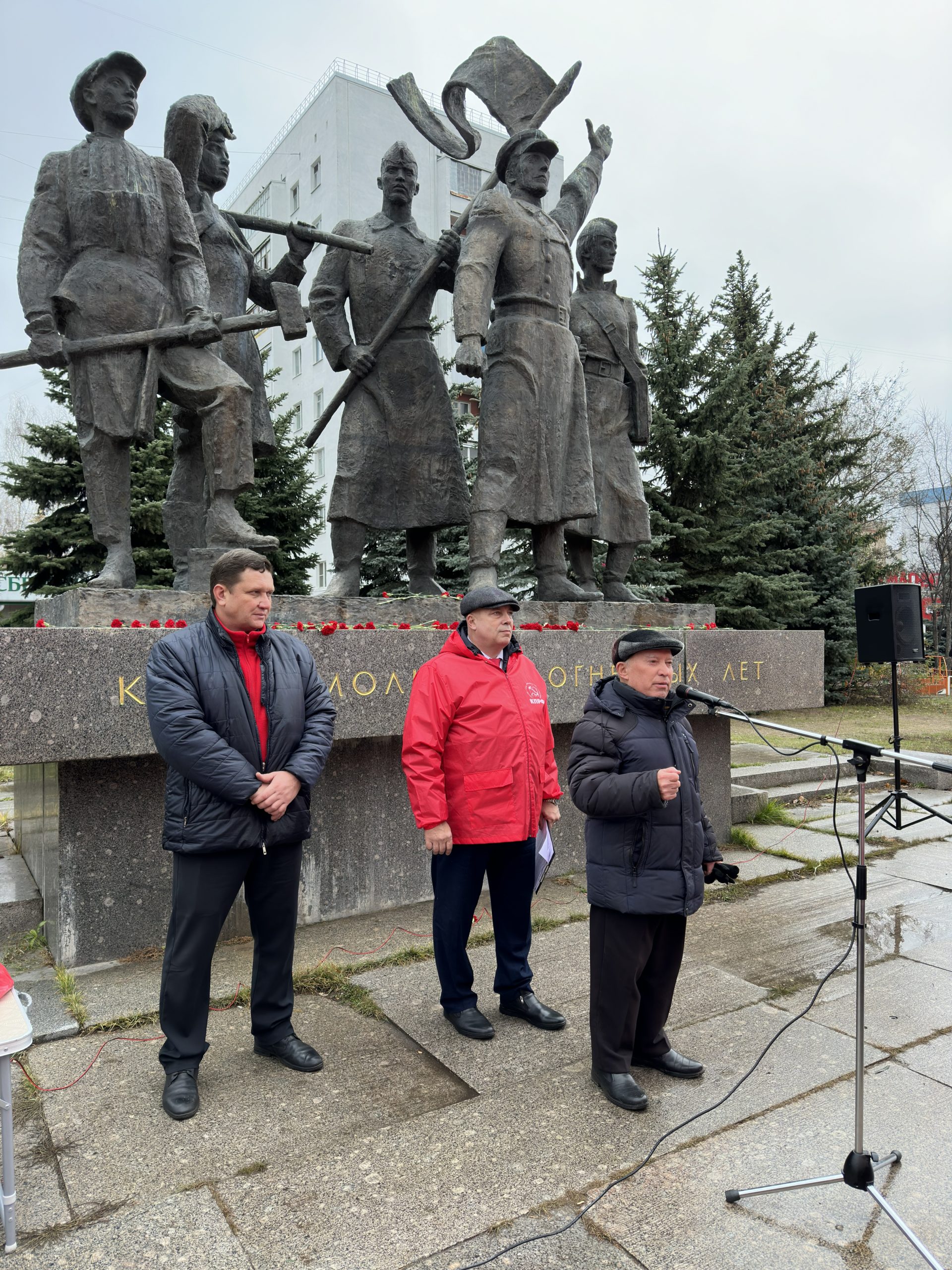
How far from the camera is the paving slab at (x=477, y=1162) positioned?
7.47ft

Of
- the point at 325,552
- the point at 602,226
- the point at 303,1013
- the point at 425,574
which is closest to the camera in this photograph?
the point at 303,1013

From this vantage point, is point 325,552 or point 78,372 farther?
point 325,552

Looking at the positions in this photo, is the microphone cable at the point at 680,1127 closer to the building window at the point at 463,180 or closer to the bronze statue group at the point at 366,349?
the bronze statue group at the point at 366,349

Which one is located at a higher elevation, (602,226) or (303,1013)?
(602,226)

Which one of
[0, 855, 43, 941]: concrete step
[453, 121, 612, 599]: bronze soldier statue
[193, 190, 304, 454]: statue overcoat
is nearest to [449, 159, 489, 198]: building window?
[453, 121, 612, 599]: bronze soldier statue

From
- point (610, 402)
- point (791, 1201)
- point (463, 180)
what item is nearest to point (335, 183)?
point (463, 180)

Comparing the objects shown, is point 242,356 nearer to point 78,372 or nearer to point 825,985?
point 78,372

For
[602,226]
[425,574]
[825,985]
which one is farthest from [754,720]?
[602,226]

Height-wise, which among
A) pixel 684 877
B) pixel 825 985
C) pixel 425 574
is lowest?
pixel 825 985

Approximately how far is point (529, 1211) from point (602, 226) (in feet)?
22.0

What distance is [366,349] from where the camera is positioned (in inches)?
241

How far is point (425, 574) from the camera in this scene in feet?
20.9

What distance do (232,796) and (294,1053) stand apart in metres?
1.02

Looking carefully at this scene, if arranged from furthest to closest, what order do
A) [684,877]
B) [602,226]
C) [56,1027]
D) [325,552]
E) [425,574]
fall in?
[325,552]
[602,226]
[425,574]
[56,1027]
[684,877]
